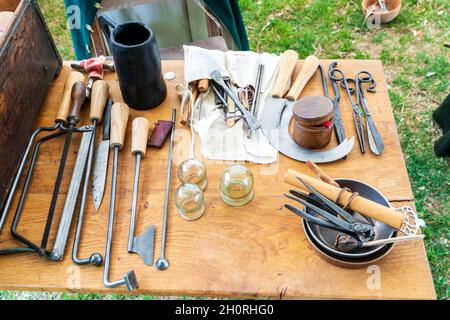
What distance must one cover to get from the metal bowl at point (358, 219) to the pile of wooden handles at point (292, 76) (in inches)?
13.4

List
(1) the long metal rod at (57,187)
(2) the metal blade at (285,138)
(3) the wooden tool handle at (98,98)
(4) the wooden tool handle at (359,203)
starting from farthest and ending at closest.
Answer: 1. (3) the wooden tool handle at (98,98)
2. (2) the metal blade at (285,138)
3. (1) the long metal rod at (57,187)
4. (4) the wooden tool handle at (359,203)

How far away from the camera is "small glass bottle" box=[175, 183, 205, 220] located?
0.99 metres

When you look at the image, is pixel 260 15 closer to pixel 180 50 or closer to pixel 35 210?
pixel 180 50

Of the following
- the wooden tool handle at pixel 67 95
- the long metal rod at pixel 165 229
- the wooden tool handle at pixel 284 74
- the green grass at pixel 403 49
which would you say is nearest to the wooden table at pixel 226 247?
the long metal rod at pixel 165 229

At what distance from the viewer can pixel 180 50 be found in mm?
1778

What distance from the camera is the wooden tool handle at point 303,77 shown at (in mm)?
1206

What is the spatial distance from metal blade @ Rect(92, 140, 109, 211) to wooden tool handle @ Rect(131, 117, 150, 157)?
0.25 ft

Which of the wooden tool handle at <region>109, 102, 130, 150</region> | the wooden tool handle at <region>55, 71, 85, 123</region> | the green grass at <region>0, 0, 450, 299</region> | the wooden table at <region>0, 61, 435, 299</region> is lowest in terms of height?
the green grass at <region>0, 0, 450, 299</region>

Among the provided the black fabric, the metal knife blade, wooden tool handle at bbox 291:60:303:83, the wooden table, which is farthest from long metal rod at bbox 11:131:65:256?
the black fabric

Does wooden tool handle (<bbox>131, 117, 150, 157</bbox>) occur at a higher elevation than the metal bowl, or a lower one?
higher

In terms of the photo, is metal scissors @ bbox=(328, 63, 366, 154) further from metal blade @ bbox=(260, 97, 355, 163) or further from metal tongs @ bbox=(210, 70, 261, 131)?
metal tongs @ bbox=(210, 70, 261, 131)

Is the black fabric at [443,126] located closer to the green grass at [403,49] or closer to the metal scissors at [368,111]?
the green grass at [403,49]
